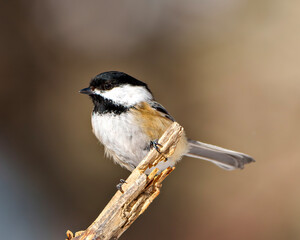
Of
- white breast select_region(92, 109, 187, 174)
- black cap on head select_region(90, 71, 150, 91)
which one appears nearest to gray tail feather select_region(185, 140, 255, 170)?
white breast select_region(92, 109, 187, 174)

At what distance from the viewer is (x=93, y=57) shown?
2.52 m

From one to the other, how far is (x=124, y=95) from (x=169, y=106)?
3.06 ft

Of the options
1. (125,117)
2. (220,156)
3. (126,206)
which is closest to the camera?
(126,206)

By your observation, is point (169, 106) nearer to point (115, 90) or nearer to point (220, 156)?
point (220, 156)

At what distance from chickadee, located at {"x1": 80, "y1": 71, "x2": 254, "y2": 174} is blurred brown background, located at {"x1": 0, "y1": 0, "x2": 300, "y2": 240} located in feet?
2.64

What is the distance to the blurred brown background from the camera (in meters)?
2.21

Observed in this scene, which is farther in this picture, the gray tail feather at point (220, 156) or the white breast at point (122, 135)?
the gray tail feather at point (220, 156)

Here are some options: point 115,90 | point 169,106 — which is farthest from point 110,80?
point 169,106

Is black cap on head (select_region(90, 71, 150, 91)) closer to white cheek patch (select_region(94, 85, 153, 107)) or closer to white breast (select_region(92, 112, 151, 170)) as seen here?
white cheek patch (select_region(94, 85, 153, 107))

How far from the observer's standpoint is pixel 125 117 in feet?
4.62

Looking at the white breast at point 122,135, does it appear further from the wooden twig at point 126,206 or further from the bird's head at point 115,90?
the wooden twig at point 126,206

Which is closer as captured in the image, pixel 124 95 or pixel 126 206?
pixel 126 206

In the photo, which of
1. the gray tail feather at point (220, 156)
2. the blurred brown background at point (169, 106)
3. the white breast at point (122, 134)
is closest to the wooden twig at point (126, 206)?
the white breast at point (122, 134)

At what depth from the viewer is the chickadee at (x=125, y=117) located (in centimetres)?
141
